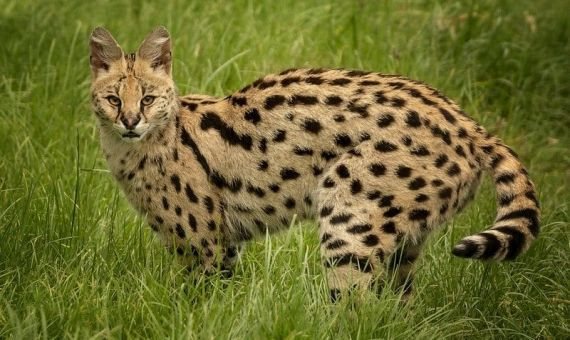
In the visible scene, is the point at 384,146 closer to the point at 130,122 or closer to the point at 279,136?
the point at 279,136

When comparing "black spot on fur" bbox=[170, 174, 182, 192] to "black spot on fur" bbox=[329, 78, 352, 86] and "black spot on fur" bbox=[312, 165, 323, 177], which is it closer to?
"black spot on fur" bbox=[312, 165, 323, 177]

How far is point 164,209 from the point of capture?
257 inches

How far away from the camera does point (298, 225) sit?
6902mm

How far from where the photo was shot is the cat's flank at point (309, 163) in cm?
602

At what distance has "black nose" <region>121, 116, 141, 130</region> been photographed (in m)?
6.47

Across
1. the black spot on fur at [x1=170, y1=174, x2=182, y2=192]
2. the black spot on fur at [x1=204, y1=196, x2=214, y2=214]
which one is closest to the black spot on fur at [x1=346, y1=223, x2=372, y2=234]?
the black spot on fur at [x1=204, y1=196, x2=214, y2=214]

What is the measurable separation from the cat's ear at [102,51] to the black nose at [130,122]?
0.45 m

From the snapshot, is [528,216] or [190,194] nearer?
[528,216]

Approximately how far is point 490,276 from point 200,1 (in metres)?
4.65

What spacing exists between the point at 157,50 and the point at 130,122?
1.90 ft

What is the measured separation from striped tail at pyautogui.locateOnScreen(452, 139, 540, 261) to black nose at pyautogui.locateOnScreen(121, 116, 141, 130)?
1.94 metres

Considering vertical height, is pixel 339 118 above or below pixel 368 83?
below

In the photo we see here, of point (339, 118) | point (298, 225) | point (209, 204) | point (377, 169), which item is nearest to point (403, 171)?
point (377, 169)

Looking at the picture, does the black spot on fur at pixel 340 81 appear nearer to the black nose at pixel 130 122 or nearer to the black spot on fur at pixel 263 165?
the black spot on fur at pixel 263 165
